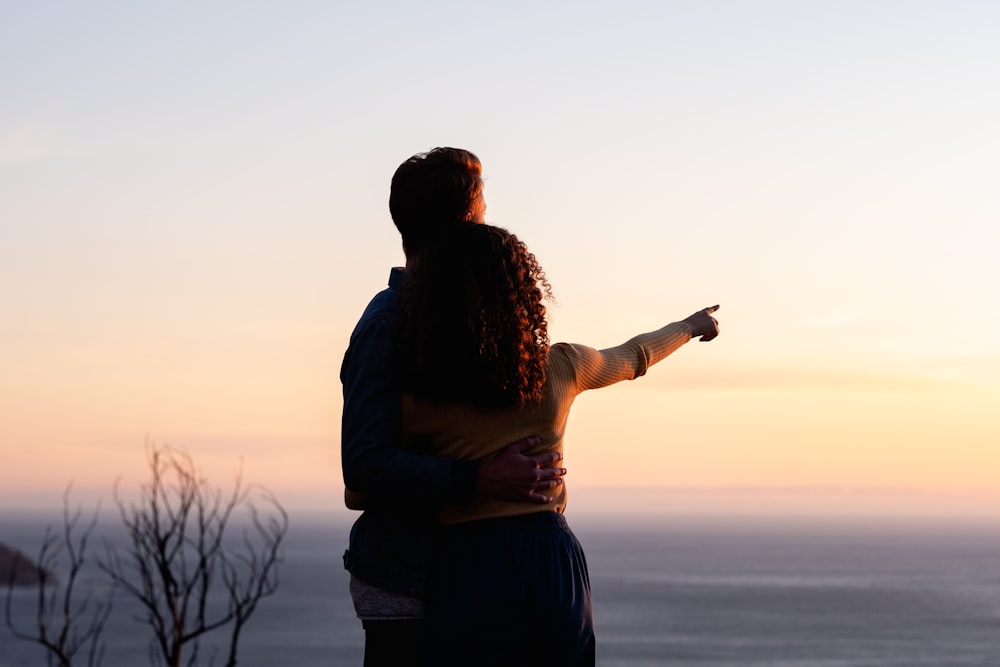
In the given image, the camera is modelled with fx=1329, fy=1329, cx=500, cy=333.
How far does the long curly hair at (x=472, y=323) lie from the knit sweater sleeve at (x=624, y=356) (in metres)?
0.18

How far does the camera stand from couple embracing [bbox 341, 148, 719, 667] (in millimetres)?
2396

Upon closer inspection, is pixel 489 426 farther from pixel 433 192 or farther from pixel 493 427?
pixel 433 192

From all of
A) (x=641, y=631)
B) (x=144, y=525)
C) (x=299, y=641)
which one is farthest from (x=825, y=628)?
(x=144, y=525)

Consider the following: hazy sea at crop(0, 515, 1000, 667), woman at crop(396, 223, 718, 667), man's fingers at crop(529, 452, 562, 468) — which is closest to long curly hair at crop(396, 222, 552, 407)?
woman at crop(396, 223, 718, 667)

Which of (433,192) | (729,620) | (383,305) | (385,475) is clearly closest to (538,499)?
(385,475)

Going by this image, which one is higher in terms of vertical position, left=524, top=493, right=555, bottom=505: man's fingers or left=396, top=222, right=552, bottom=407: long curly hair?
left=396, top=222, right=552, bottom=407: long curly hair

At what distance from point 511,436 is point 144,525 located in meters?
5.89

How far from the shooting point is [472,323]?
7.78 feet

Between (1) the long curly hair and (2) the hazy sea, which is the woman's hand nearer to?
(1) the long curly hair

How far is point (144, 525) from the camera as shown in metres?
7.91

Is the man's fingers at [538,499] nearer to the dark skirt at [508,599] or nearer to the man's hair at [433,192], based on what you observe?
the dark skirt at [508,599]

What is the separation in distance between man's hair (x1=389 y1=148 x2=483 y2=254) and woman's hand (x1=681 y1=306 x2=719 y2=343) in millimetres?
758

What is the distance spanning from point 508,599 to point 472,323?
518 millimetres

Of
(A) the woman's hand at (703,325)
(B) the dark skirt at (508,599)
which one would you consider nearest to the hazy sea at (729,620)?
(A) the woman's hand at (703,325)
